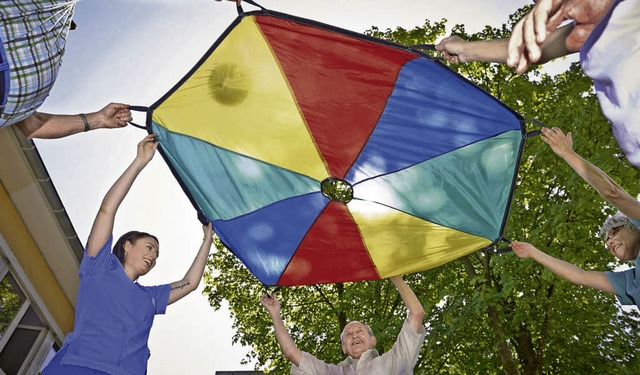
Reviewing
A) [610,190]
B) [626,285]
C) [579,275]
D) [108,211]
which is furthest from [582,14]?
[579,275]

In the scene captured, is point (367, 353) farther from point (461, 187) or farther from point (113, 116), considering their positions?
point (113, 116)

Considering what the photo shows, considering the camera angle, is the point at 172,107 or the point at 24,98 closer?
the point at 24,98

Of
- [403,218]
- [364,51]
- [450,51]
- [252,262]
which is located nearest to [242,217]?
[252,262]

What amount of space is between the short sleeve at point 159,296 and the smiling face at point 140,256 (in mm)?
170

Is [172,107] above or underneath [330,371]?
above

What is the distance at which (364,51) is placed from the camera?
4.04 m

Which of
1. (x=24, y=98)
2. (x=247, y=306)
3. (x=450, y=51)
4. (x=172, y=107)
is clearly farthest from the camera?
(x=247, y=306)

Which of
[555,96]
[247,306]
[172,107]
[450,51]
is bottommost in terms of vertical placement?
[450,51]

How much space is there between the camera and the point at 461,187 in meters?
4.72

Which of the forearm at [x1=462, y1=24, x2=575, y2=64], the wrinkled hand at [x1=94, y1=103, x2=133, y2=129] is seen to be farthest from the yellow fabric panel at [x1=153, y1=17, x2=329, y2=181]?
the forearm at [x1=462, y1=24, x2=575, y2=64]

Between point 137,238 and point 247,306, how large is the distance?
39.2 feet

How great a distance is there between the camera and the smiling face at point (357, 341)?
13.2 ft

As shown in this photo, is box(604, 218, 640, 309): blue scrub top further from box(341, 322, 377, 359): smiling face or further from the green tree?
the green tree

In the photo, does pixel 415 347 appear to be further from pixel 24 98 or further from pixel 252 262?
pixel 24 98
